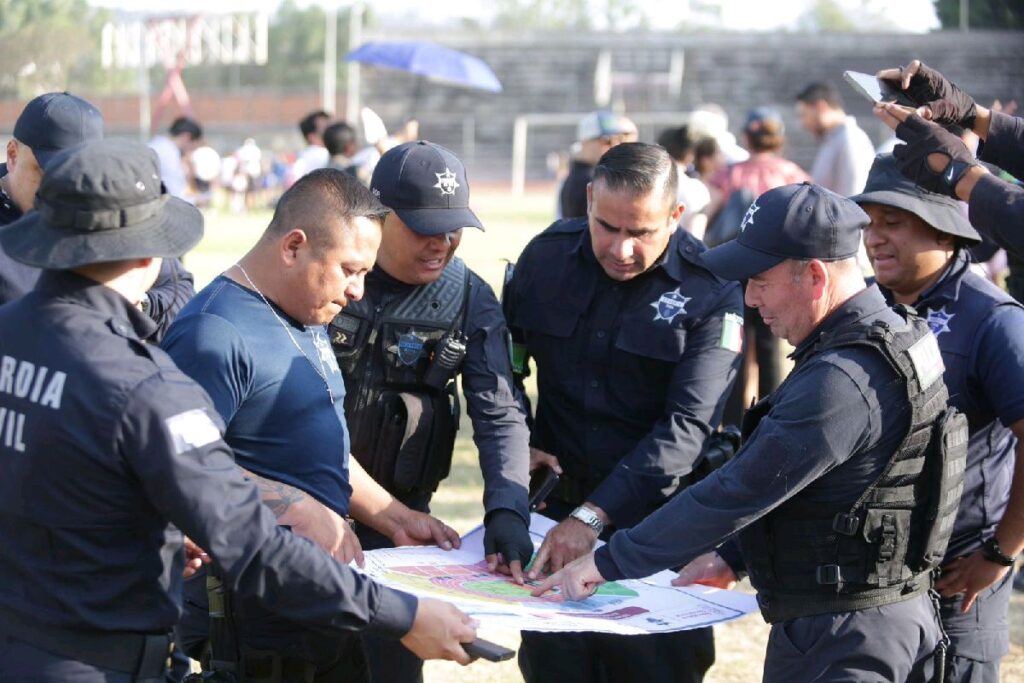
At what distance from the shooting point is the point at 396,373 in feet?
12.9

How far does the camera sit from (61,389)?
8.34ft

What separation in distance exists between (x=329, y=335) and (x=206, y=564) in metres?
0.87

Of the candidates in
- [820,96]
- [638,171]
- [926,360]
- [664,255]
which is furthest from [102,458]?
[820,96]

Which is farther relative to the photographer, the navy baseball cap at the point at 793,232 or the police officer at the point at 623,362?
the police officer at the point at 623,362

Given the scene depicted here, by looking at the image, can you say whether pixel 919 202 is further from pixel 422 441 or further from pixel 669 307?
pixel 422 441

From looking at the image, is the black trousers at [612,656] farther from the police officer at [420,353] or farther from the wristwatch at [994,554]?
the wristwatch at [994,554]

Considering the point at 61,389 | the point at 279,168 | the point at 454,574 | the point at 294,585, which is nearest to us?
the point at 61,389

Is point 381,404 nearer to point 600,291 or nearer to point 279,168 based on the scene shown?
point 600,291

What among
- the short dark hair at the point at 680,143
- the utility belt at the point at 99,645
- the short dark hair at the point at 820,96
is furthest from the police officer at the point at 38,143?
the short dark hair at the point at 820,96

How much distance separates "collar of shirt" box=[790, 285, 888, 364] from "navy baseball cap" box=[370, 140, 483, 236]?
113cm

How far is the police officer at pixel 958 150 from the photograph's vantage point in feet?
12.0

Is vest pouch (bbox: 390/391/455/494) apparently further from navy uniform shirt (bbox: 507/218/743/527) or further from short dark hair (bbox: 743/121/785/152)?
short dark hair (bbox: 743/121/785/152)

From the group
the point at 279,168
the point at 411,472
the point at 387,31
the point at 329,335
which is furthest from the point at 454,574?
the point at 387,31

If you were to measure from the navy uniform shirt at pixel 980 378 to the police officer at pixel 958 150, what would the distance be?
0.20 m
